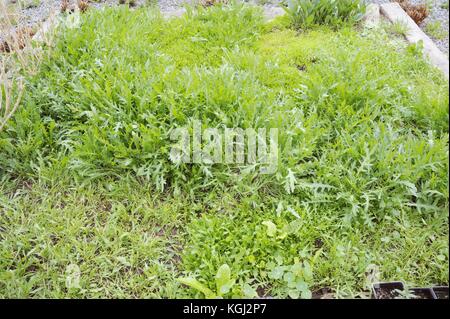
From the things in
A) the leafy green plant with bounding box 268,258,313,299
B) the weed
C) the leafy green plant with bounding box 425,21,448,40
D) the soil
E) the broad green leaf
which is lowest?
the broad green leaf

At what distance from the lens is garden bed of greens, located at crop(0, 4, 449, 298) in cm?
223

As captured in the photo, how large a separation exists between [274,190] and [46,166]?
66.3 inches

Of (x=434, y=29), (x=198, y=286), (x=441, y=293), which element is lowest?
(x=198, y=286)

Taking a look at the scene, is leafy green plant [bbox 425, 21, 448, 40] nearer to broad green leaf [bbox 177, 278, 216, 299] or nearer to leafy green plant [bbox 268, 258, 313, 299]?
leafy green plant [bbox 268, 258, 313, 299]

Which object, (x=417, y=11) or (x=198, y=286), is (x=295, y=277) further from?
(x=417, y=11)

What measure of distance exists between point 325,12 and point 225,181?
8.22 ft

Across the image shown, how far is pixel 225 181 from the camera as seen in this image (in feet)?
8.92

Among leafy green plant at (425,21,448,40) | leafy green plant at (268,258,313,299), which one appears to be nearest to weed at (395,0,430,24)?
leafy green plant at (425,21,448,40)

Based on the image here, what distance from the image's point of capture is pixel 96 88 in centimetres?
306

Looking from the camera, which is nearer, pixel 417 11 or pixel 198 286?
pixel 198 286

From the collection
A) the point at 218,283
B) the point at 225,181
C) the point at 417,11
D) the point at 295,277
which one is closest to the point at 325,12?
the point at 417,11

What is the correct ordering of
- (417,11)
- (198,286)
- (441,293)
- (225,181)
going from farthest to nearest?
(417,11) < (225,181) < (198,286) < (441,293)

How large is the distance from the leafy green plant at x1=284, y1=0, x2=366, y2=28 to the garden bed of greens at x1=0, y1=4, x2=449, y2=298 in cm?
71
